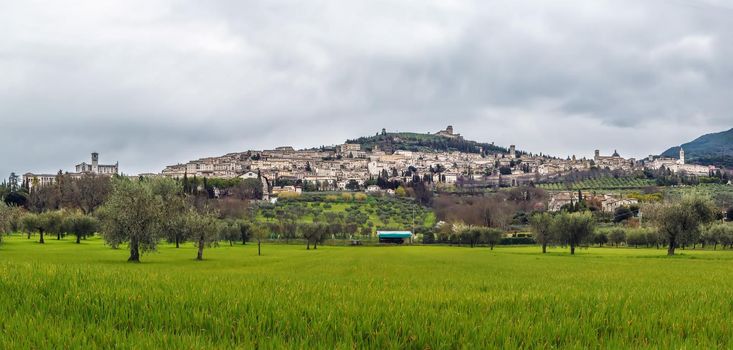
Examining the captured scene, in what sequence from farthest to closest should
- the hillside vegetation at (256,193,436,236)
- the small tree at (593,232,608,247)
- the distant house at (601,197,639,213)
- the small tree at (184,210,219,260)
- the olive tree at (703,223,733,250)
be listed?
the distant house at (601,197,639,213), the hillside vegetation at (256,193,436,236), the small tree at (593,232,608,247), the olive tree at (703,223,733,250), the small tree at (184,210,219,260)

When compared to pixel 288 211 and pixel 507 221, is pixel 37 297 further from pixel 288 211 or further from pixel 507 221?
pixel 288 211

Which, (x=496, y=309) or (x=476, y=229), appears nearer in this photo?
(x=496, y=309)

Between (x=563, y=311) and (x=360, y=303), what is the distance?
10.8ft

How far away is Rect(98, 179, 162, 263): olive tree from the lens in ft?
165

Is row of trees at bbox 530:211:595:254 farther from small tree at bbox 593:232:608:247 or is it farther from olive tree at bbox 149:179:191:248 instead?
olive tree at bbox 149:179:191:248

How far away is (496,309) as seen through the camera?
30.0ft

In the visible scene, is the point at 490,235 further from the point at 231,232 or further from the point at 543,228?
the point at 231,232

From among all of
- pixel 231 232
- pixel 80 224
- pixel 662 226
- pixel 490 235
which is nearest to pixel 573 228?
pixel 662 226

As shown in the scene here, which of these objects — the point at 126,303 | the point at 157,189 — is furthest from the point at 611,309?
the point at 157,189

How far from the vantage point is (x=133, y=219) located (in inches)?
1987

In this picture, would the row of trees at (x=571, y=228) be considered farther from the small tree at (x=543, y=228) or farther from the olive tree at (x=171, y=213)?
the olive tree at (x=171, y=213)

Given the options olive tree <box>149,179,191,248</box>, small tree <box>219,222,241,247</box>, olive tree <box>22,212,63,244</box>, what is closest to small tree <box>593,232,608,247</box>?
small tree <box>219,222,241,247</box>

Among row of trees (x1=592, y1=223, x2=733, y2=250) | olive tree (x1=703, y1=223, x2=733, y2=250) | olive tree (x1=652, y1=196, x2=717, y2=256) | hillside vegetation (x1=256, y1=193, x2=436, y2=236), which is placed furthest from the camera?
hillside vegetation (x1=256, y1=193, x2=436, y2=236)

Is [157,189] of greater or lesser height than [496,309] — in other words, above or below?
above
